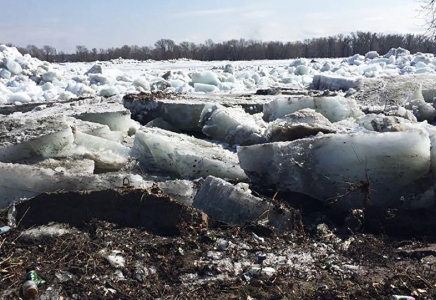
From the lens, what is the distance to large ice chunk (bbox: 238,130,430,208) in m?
3.54

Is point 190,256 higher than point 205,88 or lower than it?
higher

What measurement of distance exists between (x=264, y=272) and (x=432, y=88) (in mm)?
6358

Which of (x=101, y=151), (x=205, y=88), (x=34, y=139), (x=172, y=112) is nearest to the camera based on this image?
(x=34, y=139)

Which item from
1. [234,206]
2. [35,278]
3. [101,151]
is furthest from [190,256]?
[101,151]

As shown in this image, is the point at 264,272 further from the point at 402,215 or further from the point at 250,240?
the point at 402,215

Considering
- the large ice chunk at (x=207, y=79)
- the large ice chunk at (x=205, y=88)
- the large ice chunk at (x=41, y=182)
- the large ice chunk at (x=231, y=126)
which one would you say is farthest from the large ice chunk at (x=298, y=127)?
the large ice chunk at (x=207, y=79)

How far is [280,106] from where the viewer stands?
6.04m

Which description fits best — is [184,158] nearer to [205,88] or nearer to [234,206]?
[234,206]

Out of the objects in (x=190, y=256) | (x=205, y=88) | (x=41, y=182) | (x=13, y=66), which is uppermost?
(x=13, y=66)

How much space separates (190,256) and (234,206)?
2.33 feet

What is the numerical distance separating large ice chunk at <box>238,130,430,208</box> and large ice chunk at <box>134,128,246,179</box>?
67 cm

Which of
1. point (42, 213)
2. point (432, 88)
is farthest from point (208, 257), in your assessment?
point (432, 88)

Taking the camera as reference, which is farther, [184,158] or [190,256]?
[184,158]

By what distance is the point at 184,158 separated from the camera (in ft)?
14.9
